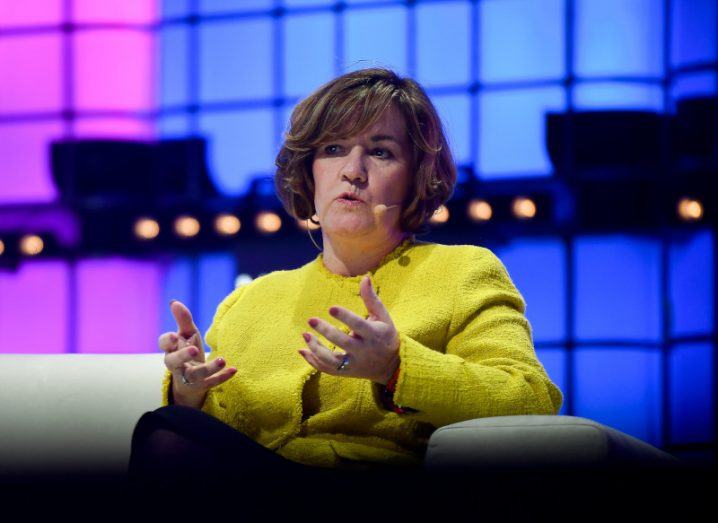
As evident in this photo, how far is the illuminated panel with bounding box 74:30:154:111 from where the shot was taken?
477 centimetres

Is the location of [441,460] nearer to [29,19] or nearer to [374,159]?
[374,159]

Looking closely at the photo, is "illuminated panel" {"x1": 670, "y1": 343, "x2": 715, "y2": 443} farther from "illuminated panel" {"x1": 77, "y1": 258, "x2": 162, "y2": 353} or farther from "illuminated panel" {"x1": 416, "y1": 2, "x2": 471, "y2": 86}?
"illuminated panel" {"x1": 77, "y1": 258, "x2": 162, "y2": 353}

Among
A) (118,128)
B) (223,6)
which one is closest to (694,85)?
(223,6)

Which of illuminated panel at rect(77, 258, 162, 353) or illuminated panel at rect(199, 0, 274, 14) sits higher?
illuminated panel at rect(199, 0, 274, 14)

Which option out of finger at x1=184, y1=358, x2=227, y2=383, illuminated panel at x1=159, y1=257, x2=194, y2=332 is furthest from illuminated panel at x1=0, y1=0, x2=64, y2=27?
finger at x1=184, y1=358, x2=227, y2=383

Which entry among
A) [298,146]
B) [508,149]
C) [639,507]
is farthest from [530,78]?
[639,507]

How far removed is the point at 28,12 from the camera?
4.94m

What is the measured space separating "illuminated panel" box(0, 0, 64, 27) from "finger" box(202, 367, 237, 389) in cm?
383

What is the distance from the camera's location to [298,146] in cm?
180

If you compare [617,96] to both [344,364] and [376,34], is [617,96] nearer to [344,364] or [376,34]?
[376,34]

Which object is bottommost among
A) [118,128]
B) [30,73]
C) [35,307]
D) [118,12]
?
[35,307]

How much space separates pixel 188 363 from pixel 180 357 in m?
0.06

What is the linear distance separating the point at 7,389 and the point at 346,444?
2.54 ft

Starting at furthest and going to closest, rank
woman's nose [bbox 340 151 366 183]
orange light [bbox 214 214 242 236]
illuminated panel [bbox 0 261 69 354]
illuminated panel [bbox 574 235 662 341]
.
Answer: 1. illuminated panel [bbox 0 261 69 354]
2. orange light [bbox 214 214 242 236]
3. illuminated panel [bbox 574 235 662 341]
4. woman's nose [bbox 340 151 366 183]
